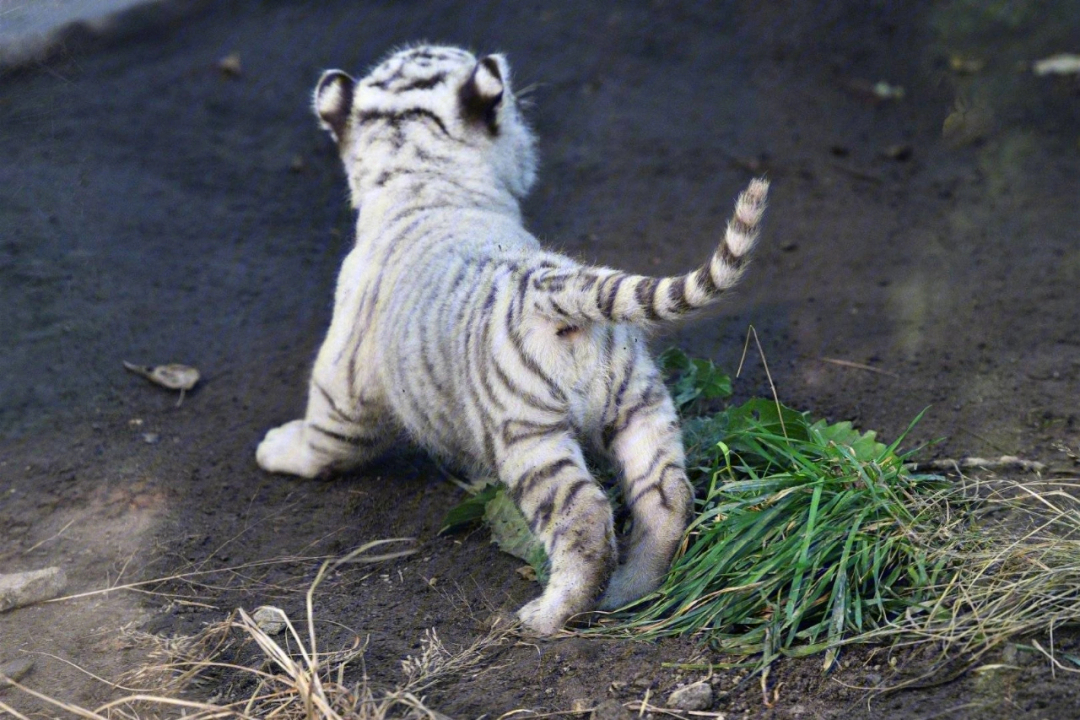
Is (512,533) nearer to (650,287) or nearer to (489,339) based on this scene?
(489,339)

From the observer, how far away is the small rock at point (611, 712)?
8.54 feet

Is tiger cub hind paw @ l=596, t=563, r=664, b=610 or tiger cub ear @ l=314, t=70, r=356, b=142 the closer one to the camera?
tiger cub hind paw @ l=596, t=563, r=664, b=610

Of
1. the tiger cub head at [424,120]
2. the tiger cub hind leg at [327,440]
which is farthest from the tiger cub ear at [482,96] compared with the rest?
the tiger cub hind leg at [327,440]

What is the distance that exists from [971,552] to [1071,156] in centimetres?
396

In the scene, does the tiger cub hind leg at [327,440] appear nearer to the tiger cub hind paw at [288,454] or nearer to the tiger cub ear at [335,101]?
the tiger cub hind paw at [288,454]

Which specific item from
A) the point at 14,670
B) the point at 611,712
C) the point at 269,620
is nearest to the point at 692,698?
the point at 611,712

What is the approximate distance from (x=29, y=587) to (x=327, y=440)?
1.13 meters

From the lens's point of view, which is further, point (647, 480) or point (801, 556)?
point (647, 480)

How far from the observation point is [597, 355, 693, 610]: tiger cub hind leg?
308cm

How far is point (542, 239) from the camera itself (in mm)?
5500

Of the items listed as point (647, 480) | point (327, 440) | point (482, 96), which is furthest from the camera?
point (482, 96)

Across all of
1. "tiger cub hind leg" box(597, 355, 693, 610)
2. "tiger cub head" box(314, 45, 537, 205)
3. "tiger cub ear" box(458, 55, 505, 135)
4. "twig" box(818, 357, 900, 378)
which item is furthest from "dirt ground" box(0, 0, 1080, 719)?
"tiger cub ear" box(458, 55, 505, 135)

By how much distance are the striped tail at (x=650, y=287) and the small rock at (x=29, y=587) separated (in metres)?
1.73

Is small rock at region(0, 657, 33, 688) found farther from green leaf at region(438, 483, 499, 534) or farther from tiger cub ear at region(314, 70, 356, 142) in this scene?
tiger cub ear at region(314, 70, 356, 142)
